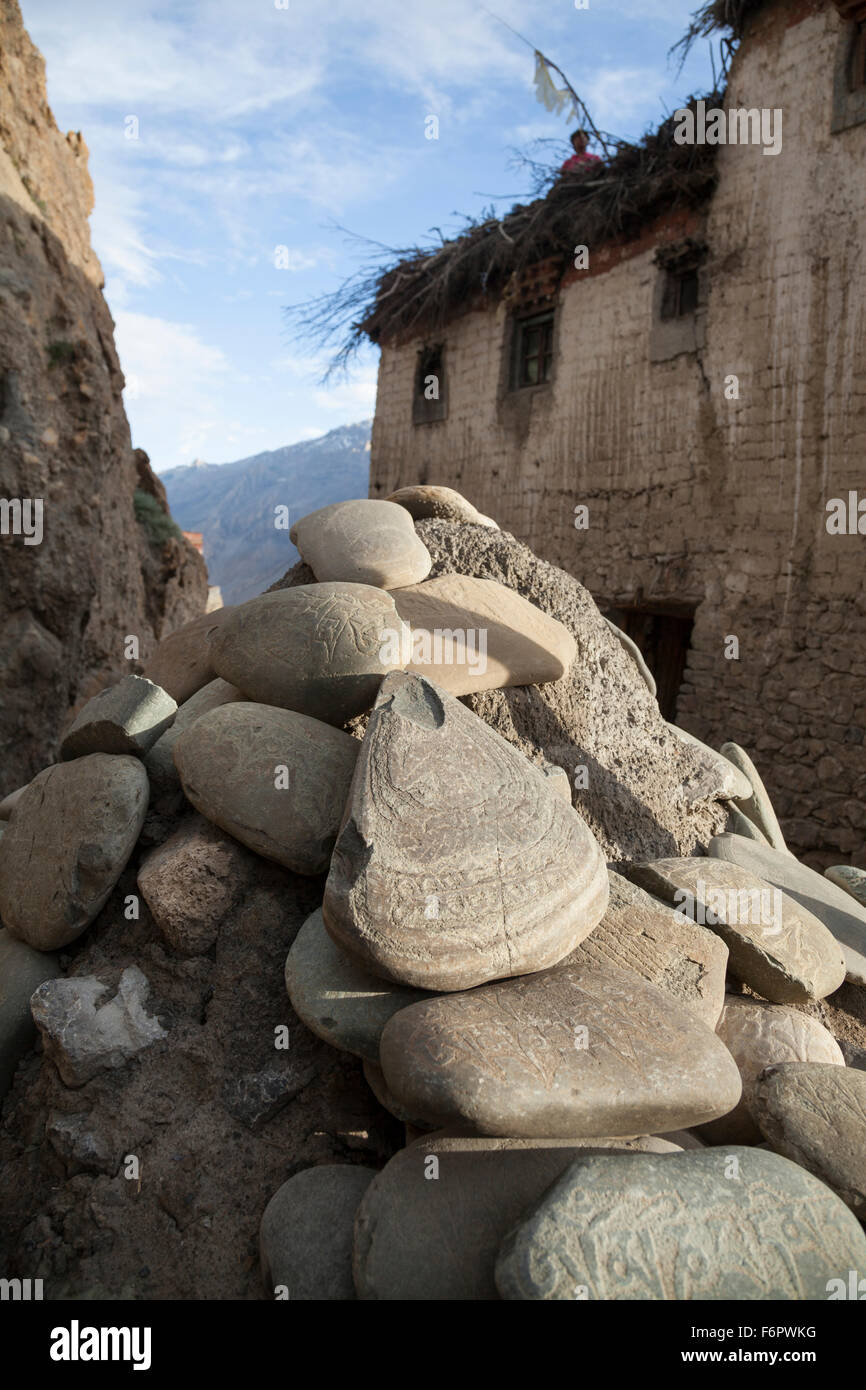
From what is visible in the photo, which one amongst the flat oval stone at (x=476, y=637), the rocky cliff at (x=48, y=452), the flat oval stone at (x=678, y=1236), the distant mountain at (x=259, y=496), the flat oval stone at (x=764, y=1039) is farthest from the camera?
the distant mountain at (x=259, y=496)

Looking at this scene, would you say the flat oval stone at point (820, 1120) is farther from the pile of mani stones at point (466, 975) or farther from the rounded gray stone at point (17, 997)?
the rounded gray stone at point (17, 997)

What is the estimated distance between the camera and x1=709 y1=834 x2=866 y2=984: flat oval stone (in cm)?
282

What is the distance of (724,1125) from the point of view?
191 cm

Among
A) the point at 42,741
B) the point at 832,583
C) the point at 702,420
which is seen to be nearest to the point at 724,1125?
the point at 42,741

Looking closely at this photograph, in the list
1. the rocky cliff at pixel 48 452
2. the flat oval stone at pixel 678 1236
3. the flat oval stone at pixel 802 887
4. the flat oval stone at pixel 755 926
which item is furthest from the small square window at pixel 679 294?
the flat oval stone at pixel 678 1236

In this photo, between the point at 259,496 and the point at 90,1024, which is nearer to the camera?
the point at 90,1024

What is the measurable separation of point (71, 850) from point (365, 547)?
1294mm

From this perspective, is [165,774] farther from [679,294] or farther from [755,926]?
[679,294]

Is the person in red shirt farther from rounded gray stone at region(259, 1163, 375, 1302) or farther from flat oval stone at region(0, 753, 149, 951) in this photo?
rounded gray stone at region(259, 1163, 375, 1302)

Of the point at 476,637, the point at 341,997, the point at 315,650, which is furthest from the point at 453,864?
the point at 476,637

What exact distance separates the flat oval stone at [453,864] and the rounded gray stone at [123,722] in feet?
2.46

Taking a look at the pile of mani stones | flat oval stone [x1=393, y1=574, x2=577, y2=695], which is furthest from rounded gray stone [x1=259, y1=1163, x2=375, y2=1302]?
flat oval stone [x1=393, y1=574, x2=577, y2=695]

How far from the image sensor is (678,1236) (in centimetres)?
135

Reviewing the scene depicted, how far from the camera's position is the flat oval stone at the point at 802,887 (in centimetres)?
282
